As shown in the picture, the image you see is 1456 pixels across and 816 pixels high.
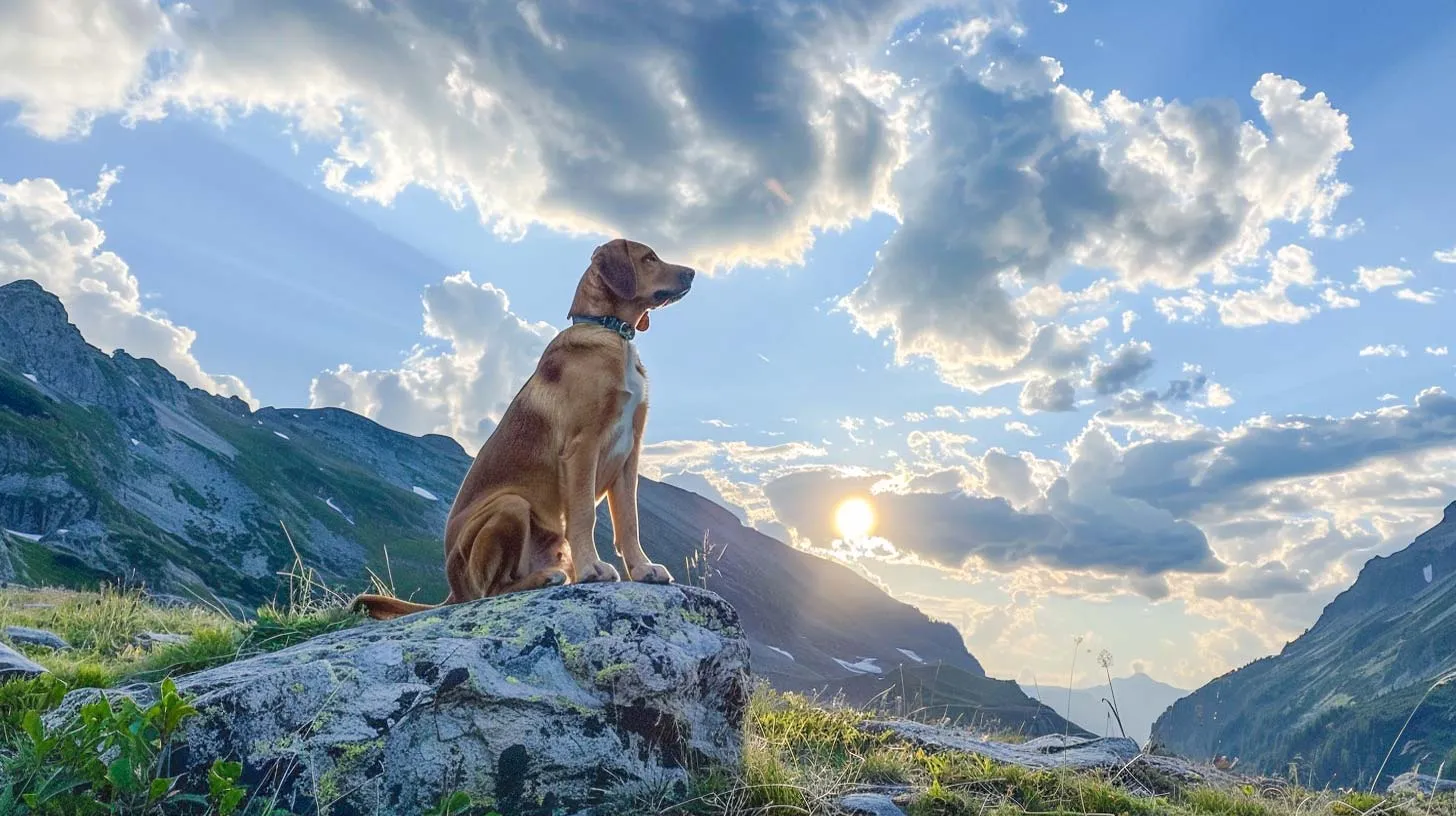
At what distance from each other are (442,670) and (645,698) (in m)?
1.28

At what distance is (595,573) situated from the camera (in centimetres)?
665

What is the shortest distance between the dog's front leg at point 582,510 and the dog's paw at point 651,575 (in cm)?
24

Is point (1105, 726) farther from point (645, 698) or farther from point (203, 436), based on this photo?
point (203, 436)

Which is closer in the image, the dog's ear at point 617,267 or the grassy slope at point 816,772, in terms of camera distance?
the grassy slope at point 816,772

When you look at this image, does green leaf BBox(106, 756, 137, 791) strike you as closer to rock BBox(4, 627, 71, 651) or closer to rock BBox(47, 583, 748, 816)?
rock BBox(47, 583, 748, 816)

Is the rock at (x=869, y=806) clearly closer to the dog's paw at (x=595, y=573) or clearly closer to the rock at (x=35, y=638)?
the dog's paw at (x=595, y=573)

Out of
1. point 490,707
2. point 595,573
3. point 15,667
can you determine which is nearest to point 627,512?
point 595,573

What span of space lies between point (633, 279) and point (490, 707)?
11.4 feet

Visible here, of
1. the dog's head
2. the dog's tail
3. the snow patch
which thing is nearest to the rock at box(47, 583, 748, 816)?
the dog's tail

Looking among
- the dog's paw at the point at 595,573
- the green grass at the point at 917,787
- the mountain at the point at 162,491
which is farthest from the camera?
the mountain at the point at 162,491

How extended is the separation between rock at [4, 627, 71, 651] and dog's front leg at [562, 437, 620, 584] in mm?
8034

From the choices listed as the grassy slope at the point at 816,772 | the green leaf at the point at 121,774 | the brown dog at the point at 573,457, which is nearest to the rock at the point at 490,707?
the grassy slope at the point at 816,772

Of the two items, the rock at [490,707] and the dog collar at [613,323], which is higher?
the dog collar at [613,323]

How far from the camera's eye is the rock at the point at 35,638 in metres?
10.7
